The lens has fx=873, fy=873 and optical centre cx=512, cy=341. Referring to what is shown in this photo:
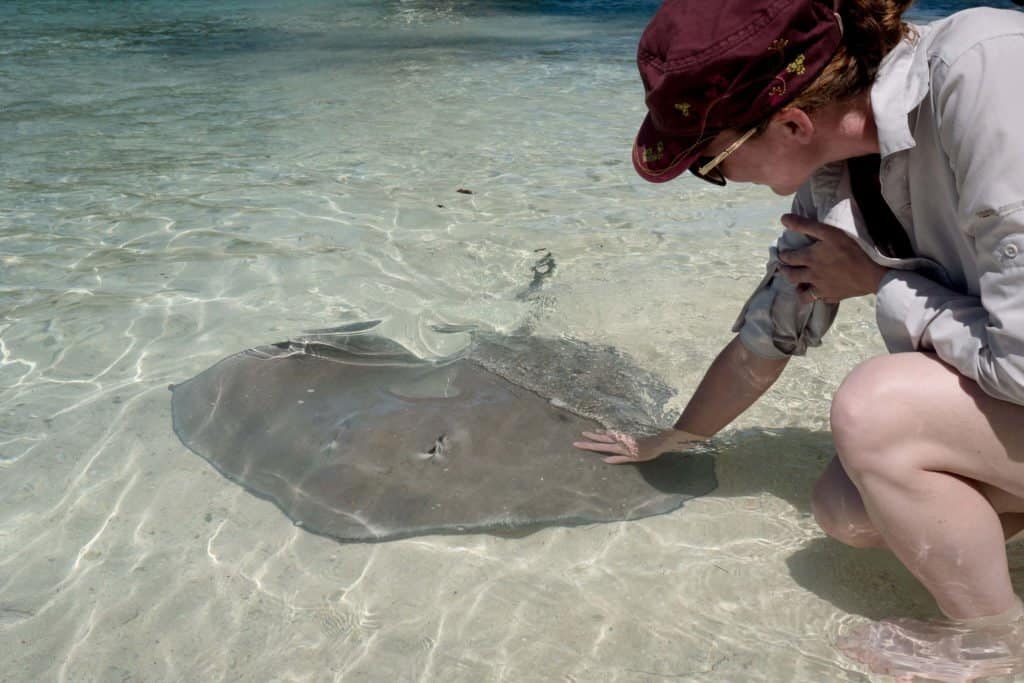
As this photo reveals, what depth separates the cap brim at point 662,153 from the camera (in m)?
1.86

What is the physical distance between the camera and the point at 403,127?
25.2 ft

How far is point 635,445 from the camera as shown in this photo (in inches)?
109

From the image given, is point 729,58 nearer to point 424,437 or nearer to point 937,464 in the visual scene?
point 937,464

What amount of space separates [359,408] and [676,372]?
1373 mm

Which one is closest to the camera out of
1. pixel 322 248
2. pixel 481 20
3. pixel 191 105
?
pixel 322 248

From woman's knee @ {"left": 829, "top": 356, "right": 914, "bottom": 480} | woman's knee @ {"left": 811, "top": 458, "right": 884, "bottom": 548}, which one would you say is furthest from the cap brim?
woman's knee @ {"left": 811, "top": 458, "right": 884, "bottom": 548}

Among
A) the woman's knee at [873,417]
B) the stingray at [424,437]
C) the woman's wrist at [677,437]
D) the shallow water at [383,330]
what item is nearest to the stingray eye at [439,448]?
the stingray at [424,437]

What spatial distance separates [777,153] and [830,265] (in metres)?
0.40

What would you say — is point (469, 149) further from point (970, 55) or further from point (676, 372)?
point (970, 55)

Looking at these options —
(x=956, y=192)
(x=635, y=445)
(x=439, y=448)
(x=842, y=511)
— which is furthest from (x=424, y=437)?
(x=956, y=192)

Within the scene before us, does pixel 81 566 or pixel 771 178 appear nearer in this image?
pixel 771 178

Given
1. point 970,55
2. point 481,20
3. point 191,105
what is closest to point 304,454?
point 970,55

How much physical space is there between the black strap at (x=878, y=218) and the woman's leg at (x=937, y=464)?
→ 0.28 m

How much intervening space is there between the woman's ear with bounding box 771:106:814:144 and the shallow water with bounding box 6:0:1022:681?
1264mm
